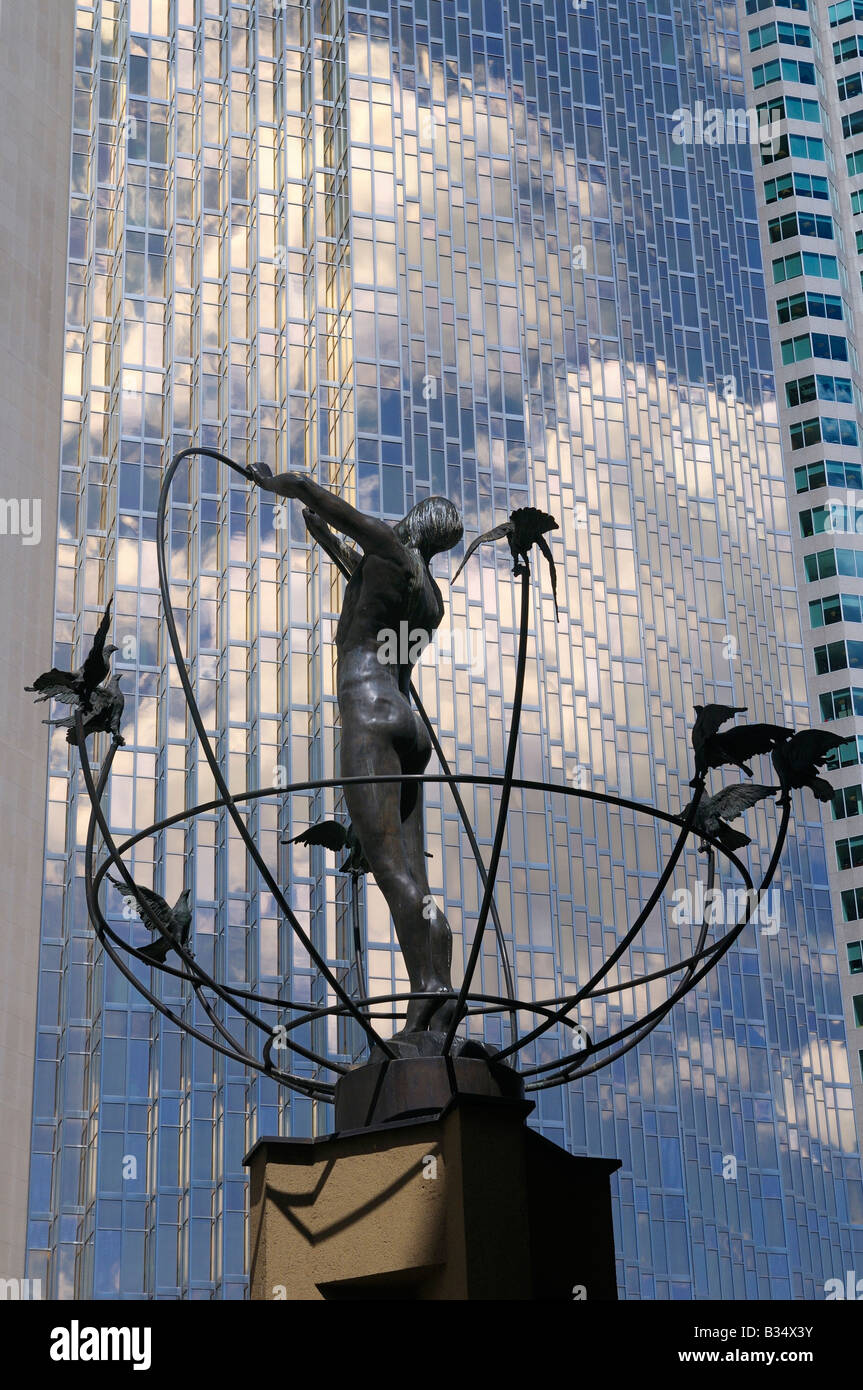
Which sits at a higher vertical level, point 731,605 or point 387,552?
point 731,605

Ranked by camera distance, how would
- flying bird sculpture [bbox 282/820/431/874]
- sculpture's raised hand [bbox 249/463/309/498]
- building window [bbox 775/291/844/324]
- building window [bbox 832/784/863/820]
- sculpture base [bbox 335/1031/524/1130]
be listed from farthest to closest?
building window [bbox 775/291/844/324] → building window [bbox 832/784/863/820] → flying bird sculpture [bbox 282/820/431/874] → sculpture's raised hand [bbox 249/463/309/498] → sculpture base [bbox 335/1031/524/1130]

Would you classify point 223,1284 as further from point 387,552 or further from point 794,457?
point 387,552

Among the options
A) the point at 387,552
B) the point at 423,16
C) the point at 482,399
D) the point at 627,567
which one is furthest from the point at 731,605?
the point at 387,552

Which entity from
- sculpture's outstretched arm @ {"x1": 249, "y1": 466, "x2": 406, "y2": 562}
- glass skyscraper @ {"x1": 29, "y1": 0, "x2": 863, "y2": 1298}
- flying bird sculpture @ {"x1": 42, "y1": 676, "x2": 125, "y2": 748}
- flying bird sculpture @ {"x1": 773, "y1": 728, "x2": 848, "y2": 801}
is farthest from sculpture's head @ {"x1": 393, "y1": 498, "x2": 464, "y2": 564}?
glass skyscraper @ {"x1": 29, "y1": 0, "x2": 863, "y2": 1298}

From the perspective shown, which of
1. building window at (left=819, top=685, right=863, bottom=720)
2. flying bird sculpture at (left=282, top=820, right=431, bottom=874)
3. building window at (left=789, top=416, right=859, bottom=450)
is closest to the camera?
flying bird sculpture at (left=282, top=820, right=431, bottom=874)

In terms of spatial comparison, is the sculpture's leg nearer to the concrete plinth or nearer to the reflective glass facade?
the concrete plinth

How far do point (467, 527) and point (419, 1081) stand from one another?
250 ft

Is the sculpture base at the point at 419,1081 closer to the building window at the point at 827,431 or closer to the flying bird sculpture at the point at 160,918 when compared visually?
the flying bird sculpture at the point at 160,918

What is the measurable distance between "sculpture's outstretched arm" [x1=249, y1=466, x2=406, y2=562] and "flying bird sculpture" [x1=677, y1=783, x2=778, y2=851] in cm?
245

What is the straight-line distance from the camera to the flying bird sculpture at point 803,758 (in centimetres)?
1123

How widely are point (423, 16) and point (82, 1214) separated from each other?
6193 centimetres

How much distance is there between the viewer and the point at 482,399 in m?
93.6

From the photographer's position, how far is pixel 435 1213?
415 inches

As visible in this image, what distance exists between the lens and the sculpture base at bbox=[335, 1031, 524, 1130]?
11055 millimetres
